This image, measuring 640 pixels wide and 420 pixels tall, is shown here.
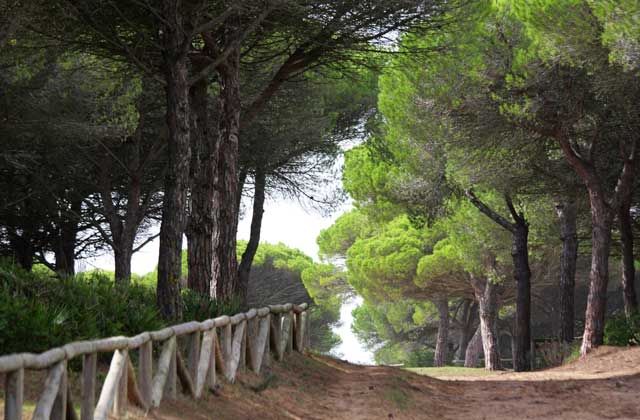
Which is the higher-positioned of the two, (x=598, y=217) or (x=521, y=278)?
(x=598, y=217)

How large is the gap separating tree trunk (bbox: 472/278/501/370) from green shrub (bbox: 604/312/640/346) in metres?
8.53

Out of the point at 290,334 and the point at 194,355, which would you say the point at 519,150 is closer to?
the point at 290,334

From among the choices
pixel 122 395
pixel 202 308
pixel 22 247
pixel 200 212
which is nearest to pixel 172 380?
pixel 122 395

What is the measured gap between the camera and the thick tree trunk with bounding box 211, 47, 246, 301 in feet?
45.1

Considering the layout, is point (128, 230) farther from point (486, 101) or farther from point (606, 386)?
point (606, 386)

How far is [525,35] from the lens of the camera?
17.9 m

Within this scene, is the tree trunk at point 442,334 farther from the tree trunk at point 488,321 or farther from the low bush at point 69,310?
the low bush at point 69,310

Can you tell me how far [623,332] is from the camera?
17953 mm

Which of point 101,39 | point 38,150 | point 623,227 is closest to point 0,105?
point 38,150

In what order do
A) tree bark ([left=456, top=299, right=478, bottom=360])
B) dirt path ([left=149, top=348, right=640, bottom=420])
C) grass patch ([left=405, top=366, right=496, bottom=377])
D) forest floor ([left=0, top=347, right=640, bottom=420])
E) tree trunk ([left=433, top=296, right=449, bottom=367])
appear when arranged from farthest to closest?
tree bark ([left=456, top=299, right=478, bottom=360]) → tree trunk ([left=433, top=296, right=449, bottom=367]) → grass patch ([left=405, top=366, right=496, bottom=377]) → dirt path ([left=149, top=348, right=640, bottom=420]) → forest floor ([left=0, top=347, right=640, bottom=420])

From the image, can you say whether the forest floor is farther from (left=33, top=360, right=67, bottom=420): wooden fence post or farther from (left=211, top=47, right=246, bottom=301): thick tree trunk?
(left=211, top=47, right=246, bottom=301): thick tree trunk

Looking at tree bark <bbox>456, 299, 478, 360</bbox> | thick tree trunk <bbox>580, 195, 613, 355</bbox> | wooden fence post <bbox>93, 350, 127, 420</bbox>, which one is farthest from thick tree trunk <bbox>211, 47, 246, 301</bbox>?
tree bark <bbox>456, 299, 478, 360</bbox>

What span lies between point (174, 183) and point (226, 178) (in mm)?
3013

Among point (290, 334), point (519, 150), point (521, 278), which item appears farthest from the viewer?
point (521, 278)
